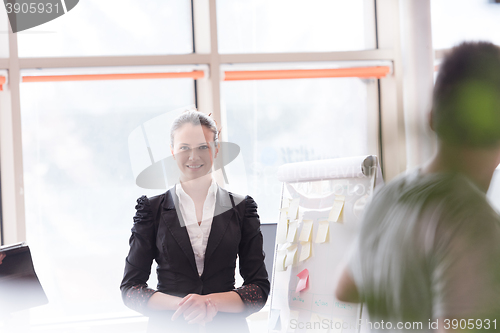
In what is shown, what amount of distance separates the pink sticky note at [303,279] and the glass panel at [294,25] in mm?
1792

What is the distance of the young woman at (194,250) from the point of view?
123 centimetres

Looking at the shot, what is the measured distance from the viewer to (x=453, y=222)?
26cm

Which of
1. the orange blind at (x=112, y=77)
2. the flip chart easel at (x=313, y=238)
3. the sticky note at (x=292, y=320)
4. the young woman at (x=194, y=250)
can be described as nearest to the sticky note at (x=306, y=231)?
the flip chart easel at (x=313, y=238)

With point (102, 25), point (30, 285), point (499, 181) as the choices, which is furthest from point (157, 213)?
point (102, 25)

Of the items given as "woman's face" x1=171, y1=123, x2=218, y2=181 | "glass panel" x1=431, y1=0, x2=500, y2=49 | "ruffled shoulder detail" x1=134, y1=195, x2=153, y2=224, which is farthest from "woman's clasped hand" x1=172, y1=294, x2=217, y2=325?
"glass panel" x1=431, y1=0, x2=500, y2=49

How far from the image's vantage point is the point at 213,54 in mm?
2637

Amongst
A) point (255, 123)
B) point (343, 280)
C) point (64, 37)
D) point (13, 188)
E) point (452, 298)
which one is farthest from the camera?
point (255, 123)

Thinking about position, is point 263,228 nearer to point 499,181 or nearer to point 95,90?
point 95,90

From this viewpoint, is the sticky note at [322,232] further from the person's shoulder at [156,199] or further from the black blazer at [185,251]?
the person's shoulder at [156,199]

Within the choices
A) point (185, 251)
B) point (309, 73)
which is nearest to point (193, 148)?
point (185, 251)

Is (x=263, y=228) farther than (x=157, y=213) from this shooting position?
Yes

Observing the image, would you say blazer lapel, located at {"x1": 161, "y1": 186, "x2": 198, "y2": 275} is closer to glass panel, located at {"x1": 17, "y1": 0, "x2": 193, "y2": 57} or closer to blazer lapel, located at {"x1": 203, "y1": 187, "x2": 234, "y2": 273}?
blazer lapel, located at {"x1": 203, "y1": 187, "x2": 234, "y2": 273}

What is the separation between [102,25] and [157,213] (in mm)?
2039

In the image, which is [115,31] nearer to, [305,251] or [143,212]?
[143,212]
